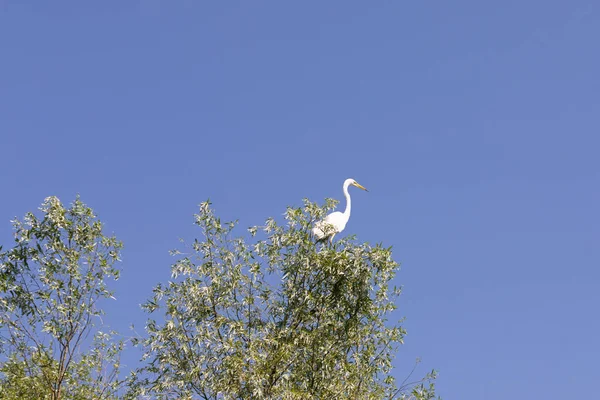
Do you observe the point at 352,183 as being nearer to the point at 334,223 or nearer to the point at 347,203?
the point at 347,203

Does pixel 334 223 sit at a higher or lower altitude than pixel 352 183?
lower

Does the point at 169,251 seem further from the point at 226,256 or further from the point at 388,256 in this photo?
the point at 388,256

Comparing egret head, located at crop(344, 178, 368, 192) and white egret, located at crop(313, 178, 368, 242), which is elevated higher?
egret head, located at crop(344, 178, 368, 192)

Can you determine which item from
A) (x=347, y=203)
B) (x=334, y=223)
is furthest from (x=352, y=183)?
(x=334, y=223)

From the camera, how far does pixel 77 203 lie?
70.8 feet

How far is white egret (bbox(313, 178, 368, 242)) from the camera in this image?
926 inches

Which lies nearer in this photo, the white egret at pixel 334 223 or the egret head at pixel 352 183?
the white egret at pixel 334 223

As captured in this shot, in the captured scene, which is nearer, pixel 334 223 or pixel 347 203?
pixel 334 223

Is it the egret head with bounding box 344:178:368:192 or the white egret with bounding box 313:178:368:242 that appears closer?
the white egret with bounding box 313:178:368:242

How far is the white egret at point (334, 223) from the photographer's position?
23.5m

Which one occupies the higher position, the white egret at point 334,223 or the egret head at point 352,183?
the egret head at point 352,183

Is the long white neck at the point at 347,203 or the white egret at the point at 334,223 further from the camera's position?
the long white neck at the point at 347,203

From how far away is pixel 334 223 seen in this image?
89.4ft

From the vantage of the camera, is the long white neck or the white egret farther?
the long white neck
